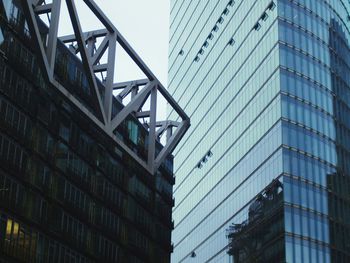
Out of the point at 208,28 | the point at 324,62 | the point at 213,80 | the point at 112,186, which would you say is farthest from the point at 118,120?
the point at 208,28

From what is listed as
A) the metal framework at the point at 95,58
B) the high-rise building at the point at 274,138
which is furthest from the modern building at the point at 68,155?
the high-rise building at the point at 274,138

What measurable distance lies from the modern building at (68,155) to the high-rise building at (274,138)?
46.3 feet

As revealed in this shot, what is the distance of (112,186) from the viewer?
8588cm

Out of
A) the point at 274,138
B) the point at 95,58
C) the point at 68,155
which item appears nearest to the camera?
the point at 95,58

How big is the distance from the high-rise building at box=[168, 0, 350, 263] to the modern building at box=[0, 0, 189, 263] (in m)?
14.1

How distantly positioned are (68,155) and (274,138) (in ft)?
87.4

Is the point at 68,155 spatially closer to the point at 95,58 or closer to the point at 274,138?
the point at 95,58

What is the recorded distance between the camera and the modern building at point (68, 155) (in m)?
60.8

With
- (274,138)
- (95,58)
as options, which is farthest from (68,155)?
(274,138)

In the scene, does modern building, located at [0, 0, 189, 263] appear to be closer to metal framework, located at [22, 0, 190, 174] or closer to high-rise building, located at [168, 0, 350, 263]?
metal framework, located at [22, 0, 190, 174]

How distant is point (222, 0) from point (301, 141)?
1531 inches

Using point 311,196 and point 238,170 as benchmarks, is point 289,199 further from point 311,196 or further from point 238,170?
point 238,170

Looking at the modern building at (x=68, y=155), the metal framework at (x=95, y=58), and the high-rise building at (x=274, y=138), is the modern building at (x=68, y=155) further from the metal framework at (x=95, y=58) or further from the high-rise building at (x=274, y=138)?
the high-rise building at (x=274, y=138)

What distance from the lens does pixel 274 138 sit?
93.0 metres
